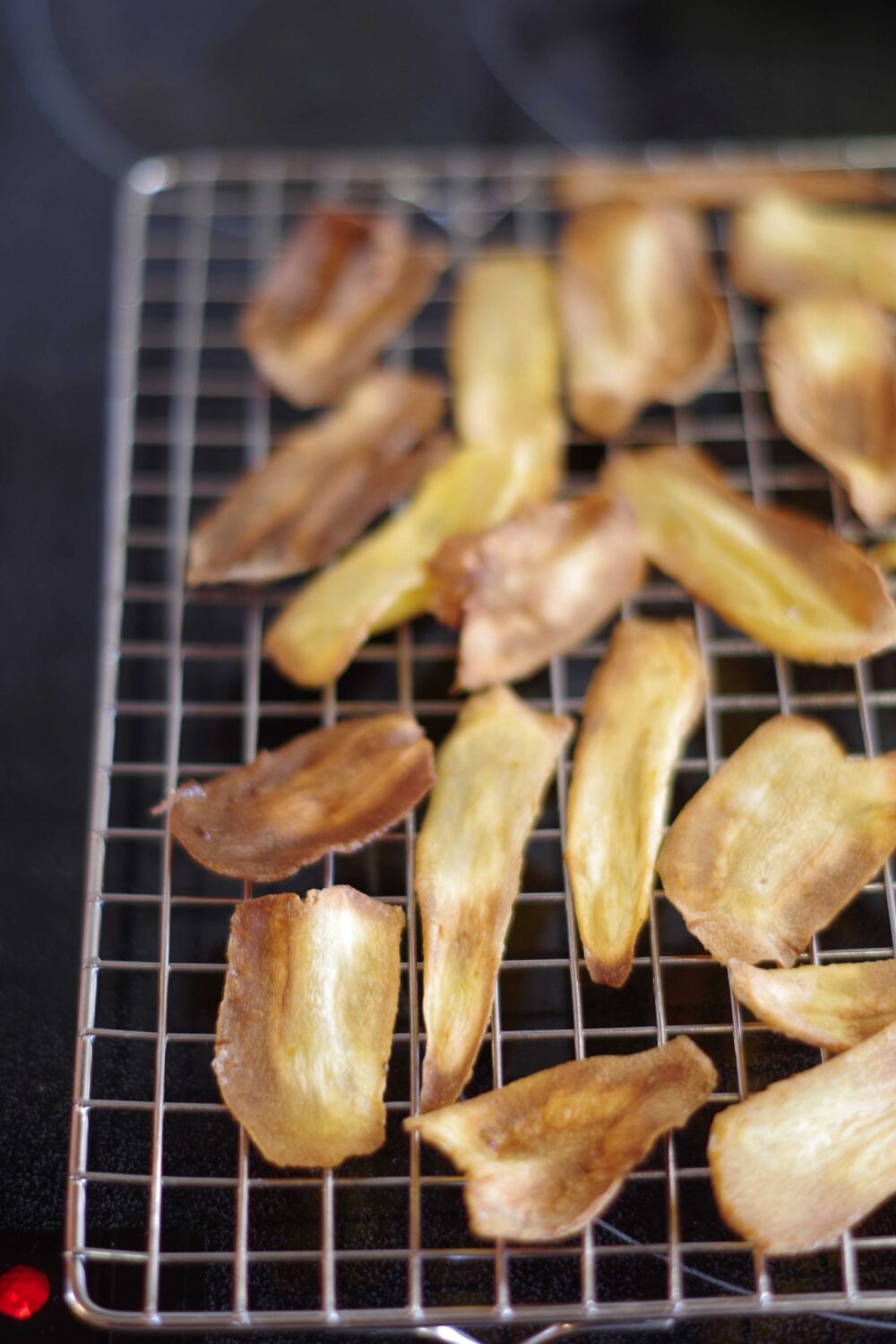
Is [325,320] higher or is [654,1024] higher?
[325,320]

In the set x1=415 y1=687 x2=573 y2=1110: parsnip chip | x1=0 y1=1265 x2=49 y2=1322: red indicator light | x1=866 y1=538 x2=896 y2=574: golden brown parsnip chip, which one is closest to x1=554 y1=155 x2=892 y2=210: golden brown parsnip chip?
x1=866 y1=538 x2=896 y2=574: golden brown parsnip chip

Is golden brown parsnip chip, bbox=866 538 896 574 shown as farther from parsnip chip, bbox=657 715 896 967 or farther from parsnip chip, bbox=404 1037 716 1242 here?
parsnip chip, bbox=404 1037 716 1242

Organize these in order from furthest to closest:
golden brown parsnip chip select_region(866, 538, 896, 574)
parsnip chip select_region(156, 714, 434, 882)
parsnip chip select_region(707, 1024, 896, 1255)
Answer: golden brown parsnip chip select_region(866, 538, 896, 574)
parsnip chip select_region(156, 714, 434, 882)
parsnip chip select_region(707, 1024, 896, 1255)

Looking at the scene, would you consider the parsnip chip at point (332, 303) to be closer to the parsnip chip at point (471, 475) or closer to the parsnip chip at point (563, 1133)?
the parsnip chip at point (471, 475)

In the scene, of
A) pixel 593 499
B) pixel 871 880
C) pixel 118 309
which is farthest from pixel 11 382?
pixel 871 880

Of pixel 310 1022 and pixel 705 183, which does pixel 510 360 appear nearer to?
pixel 705 183

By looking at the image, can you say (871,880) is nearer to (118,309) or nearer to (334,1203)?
(334,1203)

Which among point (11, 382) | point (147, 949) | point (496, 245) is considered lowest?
point (147, 949)

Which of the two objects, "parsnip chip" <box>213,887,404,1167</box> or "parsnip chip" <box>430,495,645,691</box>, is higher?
"parsnip chip" <box>430,495,645,691</box>
